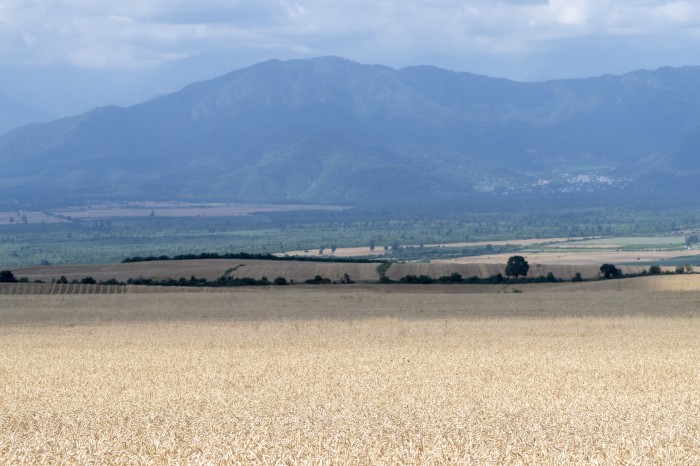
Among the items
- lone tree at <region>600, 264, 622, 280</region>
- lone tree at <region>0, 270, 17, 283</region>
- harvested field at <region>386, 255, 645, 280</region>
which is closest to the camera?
lone tree at <region>0, 270, 17, 283</region>

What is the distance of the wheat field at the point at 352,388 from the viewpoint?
40.5 ft

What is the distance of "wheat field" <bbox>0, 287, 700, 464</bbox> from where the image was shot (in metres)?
12.4

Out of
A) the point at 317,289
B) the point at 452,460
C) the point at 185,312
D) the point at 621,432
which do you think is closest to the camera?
the point at 452,460

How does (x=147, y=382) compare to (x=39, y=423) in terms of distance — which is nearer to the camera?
(x=39, y=423)

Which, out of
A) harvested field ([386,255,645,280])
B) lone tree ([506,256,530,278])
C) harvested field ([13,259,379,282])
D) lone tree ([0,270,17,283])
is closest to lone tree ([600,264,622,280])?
harvested field ([386,255,645,280])

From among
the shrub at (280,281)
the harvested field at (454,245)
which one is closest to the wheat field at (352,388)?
the shrub at (280,281)

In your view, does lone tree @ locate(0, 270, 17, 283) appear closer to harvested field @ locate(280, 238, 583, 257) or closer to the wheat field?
the wheat field

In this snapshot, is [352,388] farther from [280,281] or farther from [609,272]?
[609,272]

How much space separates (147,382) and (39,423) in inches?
208

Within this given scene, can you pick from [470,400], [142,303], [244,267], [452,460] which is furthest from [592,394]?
[244,267]

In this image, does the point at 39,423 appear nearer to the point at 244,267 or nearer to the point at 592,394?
the point at 592,394

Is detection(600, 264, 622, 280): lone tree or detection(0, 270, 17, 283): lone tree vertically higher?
detection(600, 264, 622, 280): lone tree

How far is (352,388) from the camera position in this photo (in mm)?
19938

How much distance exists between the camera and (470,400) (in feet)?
60.1
